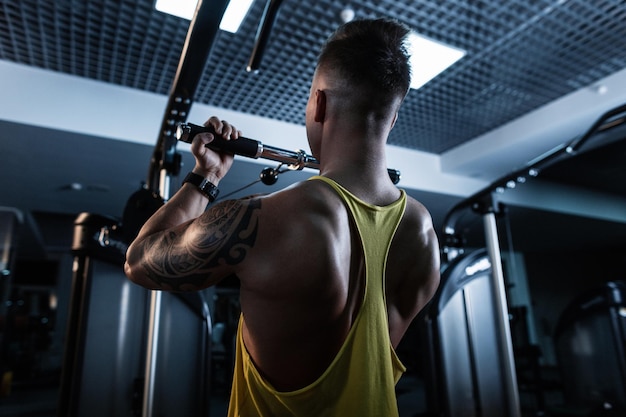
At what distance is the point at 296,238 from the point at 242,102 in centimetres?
258

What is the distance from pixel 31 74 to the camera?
266cm

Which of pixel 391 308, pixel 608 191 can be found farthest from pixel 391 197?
pixel 608 191

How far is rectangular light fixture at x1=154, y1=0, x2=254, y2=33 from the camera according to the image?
2.04 meters

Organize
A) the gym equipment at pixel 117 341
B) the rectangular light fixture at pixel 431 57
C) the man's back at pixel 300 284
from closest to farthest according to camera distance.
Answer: the man's back at pixel 300 284
the gym equipment at pixel 117 341
the rectangular light fixture at pixel 431 57

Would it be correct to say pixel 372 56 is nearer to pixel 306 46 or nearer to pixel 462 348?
pixel 306 46

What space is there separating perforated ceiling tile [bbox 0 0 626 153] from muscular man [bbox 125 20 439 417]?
1.45 m

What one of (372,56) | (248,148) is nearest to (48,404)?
(248,148)

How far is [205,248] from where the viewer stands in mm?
820

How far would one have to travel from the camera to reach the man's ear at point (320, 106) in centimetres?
98

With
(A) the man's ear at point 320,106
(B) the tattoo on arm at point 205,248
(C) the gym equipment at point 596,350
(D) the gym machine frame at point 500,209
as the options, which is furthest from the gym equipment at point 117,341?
(C) the gym equipment at point 596,350

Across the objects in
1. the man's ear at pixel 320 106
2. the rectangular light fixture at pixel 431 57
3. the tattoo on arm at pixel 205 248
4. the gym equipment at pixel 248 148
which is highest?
the rectangular light fixture at pixel 431 57

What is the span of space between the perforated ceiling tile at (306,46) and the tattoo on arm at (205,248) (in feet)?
5.53

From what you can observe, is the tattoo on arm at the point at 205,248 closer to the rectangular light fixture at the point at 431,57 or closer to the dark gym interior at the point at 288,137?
the dark gym interior at the point at 288,137

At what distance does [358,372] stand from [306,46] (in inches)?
83.7
